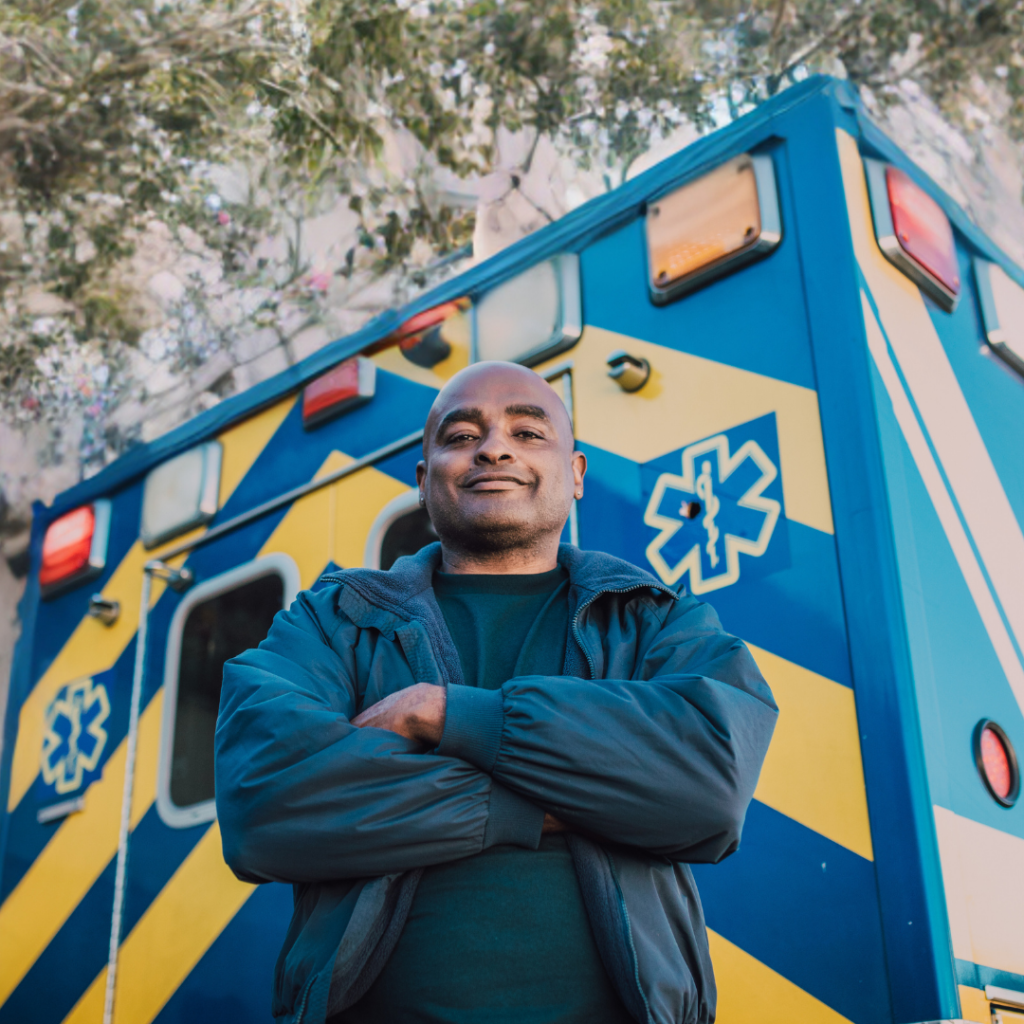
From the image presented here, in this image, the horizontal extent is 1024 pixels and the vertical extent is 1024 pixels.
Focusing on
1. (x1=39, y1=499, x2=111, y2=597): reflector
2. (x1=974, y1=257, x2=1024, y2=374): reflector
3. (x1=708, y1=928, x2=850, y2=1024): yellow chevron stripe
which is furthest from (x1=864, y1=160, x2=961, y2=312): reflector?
(x1=39, y1=499, x2=111, y2=597): reflector

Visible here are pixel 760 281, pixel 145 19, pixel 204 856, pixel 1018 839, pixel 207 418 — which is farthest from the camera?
pixel 145 19

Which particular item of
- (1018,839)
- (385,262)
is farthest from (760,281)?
(385,262)

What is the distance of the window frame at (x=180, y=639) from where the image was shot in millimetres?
2766

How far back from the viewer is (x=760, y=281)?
213 centimetres

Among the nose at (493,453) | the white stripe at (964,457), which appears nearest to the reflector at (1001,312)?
the white stripe at (964,457)

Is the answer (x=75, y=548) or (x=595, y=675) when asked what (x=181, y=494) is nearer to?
(x=75, y=548)

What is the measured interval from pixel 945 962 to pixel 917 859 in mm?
129

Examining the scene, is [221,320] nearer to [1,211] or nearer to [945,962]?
[1,211]

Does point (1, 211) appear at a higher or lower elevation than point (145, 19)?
lower

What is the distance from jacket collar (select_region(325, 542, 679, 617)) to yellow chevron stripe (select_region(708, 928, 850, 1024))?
615 millimetres

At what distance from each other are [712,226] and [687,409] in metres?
0.36

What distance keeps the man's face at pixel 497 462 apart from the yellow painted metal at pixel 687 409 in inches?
18.2

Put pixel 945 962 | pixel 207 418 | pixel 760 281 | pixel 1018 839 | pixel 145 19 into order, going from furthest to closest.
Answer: pixel 145 19 → pixel 207 418 → pixel 760 281 → pixel 1018 839 → pixel 945 962

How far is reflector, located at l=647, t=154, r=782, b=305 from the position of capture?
2.14 metres
